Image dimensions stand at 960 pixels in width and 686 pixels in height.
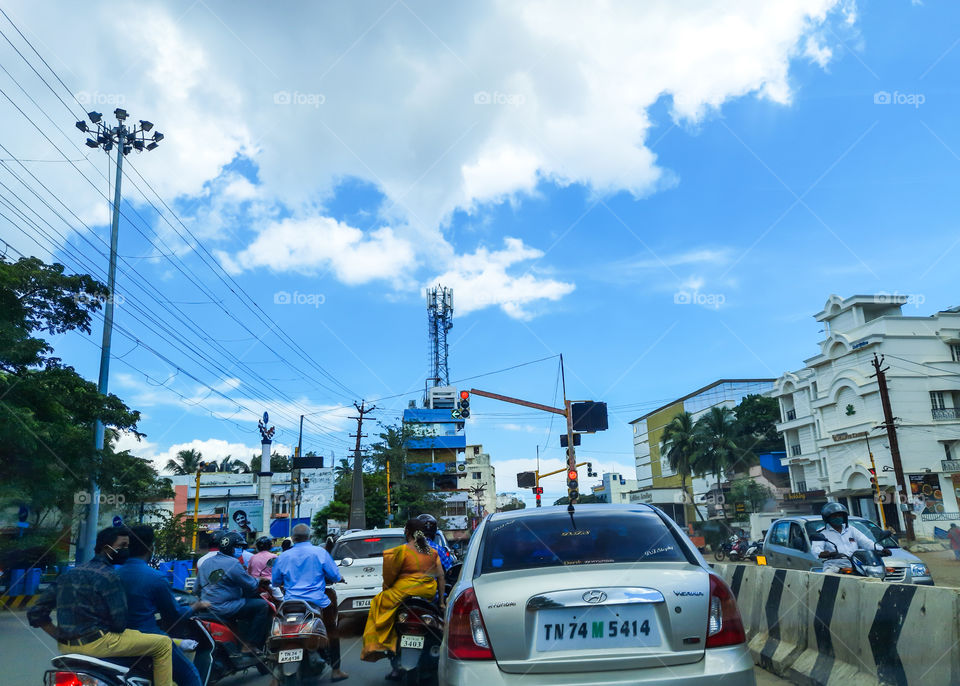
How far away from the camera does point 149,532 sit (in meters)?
4.97

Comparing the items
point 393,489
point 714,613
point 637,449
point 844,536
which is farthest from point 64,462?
point 637,449

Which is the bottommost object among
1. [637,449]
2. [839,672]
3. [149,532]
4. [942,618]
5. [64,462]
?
[839,672]

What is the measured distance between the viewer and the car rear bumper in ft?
11.4

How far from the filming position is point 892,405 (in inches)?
1767

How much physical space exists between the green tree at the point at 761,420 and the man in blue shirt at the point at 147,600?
71653 millimetres

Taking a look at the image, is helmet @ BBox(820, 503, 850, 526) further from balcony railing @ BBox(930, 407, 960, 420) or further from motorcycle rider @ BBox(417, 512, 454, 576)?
balcony railing @ BBox(930, 407, 960, 420)

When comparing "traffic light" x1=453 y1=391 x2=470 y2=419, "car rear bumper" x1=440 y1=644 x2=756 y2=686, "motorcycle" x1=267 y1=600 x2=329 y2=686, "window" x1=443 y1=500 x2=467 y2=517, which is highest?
"traffic light" x1=453 y1=391 x2=470 y2=419

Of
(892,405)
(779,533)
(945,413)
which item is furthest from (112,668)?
(945,413)

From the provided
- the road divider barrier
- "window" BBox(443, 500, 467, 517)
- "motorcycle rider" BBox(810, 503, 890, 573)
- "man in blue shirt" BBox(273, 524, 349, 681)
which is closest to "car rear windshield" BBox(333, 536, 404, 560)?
"man in blue shirt" BBox(273, 524, 349, 681)

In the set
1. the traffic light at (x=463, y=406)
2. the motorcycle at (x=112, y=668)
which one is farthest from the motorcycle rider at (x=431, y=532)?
the traffic light at (x=463, y=406)

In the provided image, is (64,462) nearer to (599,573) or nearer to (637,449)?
(599,573)

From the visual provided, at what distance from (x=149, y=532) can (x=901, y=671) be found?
198 inches

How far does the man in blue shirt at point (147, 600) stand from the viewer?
15.0 feet

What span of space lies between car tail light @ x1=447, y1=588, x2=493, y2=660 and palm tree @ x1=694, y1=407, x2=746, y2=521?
66715 millimetres
